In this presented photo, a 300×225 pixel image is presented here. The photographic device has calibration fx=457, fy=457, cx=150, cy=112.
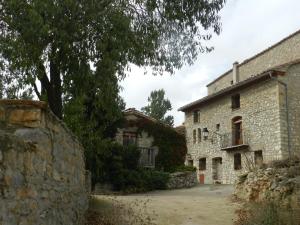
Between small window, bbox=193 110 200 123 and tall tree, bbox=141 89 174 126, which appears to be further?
tall tree, bbox=141 89 174 126

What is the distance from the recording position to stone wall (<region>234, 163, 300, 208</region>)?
1176 centimetres

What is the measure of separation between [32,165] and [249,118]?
25.5 metres

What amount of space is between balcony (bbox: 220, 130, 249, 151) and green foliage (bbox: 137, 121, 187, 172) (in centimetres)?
308

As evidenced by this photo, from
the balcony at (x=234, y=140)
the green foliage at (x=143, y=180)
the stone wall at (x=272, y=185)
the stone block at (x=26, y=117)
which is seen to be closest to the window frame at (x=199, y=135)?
the balcony at (x=234, y=140)

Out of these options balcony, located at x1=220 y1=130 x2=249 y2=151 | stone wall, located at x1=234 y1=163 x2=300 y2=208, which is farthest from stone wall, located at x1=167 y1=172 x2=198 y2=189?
stone wall, located at x1=234 y1=163 x2=300 y2=208

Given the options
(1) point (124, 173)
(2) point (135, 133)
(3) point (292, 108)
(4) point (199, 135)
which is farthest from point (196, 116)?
(1) point (124, 173)

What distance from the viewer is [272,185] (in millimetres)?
12969

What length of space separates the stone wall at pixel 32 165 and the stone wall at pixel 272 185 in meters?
Result: 6.22

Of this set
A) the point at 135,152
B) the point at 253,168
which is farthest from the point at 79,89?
the point at 135,152

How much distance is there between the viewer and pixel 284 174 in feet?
42.5

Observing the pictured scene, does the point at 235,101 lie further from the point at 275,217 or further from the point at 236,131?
the point at 275,217

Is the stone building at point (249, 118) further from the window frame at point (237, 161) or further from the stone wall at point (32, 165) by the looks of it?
the stone wall at point (32, 165)

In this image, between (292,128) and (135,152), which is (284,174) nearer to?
(135,152)

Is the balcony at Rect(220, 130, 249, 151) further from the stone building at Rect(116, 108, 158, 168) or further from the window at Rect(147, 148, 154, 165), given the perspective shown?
the window at Rect(147, 148, 154, 165)
